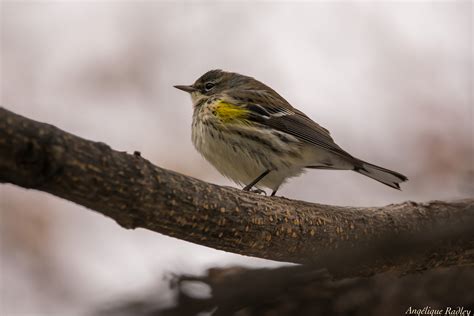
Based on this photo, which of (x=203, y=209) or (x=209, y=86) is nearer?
(x=203, y=209)

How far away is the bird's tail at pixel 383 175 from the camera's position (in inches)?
177

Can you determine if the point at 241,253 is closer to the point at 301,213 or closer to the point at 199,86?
the point at 301,213

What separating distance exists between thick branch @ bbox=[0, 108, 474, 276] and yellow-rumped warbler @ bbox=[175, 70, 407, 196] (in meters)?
1.22

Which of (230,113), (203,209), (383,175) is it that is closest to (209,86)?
(230,113)

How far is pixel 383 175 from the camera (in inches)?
179

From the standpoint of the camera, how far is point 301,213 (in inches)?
127

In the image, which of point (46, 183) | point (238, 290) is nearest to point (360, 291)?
point (238, 290)

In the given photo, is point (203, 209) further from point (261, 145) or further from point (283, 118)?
point (283, 118)

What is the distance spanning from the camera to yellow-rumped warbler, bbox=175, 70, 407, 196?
4586 mm

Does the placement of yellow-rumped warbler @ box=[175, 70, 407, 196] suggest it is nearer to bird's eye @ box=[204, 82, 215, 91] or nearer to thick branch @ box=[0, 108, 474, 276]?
bird's eye @ box=[204, 82, 215, 91]

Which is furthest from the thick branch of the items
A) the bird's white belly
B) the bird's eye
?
the bird's eye

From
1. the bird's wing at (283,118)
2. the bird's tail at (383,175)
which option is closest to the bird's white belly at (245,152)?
the bird's wing at (283,118)

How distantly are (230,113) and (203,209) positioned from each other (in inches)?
88.8

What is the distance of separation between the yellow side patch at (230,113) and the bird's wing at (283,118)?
7cm
